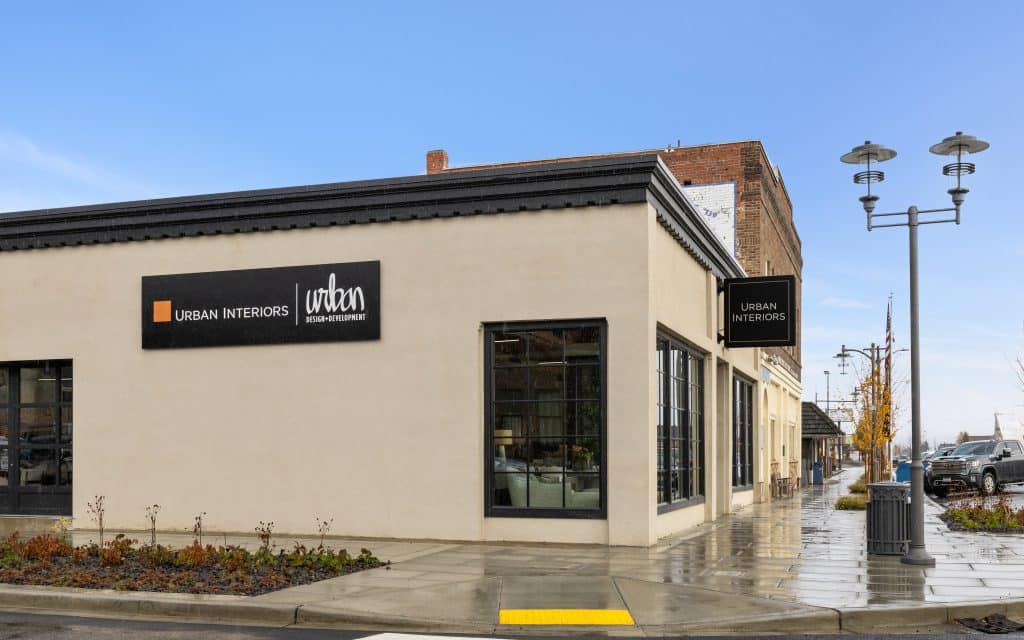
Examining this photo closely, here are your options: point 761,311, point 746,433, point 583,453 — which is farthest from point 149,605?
point 746,433

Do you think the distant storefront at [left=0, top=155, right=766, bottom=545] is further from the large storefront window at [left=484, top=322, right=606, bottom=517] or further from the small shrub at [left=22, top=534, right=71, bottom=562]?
the small shrub at [left=22, top=534, right=71, bottom=562]

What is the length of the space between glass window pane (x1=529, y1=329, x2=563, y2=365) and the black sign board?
22.4ft

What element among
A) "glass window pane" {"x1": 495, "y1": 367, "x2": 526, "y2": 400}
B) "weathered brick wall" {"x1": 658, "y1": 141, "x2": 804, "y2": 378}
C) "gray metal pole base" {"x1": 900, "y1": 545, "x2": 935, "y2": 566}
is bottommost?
"gray metal pole base" {"x1": 900, "y1": 545, "x2": 935, "y2": 566}

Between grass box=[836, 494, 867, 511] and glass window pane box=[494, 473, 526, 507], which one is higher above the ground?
glass window pane box=[494, 473, 526, 507]

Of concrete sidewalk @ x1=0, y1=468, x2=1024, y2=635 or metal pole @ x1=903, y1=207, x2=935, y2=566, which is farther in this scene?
metal pole @ x1=903, y1=207, x2=935, y2=566

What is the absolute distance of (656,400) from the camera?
16.4 meters

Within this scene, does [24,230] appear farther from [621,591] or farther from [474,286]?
[621,591]

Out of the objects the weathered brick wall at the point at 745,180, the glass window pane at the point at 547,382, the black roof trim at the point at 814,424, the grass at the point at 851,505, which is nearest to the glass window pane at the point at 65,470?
the glass window pane at the point at 547,382

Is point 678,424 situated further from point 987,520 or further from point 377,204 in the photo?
point 377,204

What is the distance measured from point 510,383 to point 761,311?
25.0 ft

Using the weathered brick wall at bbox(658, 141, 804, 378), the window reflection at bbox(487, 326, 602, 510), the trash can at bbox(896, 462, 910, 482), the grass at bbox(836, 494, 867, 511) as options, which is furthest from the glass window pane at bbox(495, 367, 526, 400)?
the trash can at bbox(896, 462, 910, 482)

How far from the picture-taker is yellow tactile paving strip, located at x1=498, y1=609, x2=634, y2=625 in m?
9.46

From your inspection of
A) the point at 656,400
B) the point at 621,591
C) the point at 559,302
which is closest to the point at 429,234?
the point at 559,302

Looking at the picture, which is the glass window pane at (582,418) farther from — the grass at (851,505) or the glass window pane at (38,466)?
the grass at (851,505)
